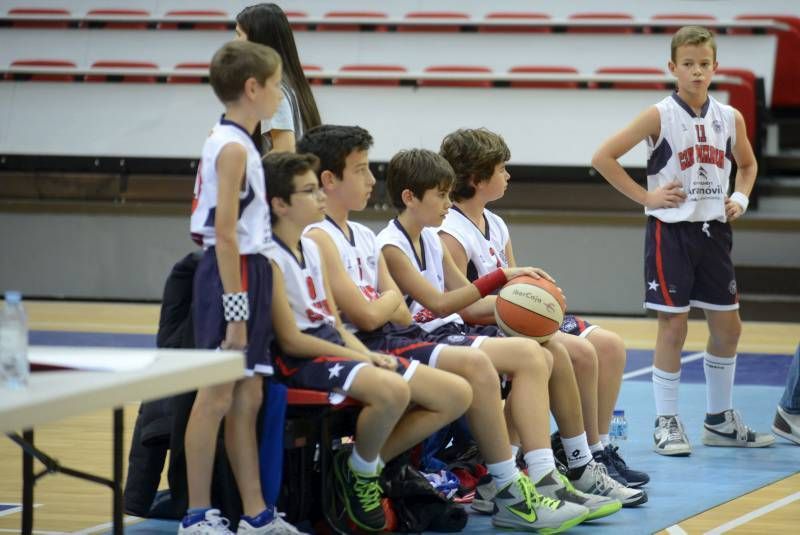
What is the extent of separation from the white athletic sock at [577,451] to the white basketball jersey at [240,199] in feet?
4.48

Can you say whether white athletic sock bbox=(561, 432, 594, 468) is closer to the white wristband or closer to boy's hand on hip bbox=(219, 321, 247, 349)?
boy's hand on hip bbox=(219, 321, 247, 349)

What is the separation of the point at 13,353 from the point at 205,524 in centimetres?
132

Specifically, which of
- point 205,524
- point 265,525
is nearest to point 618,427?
point 265,525

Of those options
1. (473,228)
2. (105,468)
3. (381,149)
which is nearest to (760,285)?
(381,149)

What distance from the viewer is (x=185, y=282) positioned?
3.88m

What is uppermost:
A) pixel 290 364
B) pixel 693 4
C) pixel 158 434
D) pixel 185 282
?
pixel 693 4

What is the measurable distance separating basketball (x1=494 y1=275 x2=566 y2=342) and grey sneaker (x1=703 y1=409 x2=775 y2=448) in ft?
5.31

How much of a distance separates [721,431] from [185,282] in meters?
2.81

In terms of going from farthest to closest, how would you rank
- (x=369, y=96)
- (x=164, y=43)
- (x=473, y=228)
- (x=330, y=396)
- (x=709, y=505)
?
(x=164, y=43)
(x=369, y=96)
(x=473, y=228)
(x=709, y=505)
(x=330, y=396)

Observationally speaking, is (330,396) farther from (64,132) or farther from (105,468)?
(64,132)

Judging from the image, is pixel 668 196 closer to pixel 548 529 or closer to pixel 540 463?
pixel 540 463

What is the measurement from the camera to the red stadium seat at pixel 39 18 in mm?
12750

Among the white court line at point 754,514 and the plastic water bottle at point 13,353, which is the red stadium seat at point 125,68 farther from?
the plastic water bottle at point 13,353

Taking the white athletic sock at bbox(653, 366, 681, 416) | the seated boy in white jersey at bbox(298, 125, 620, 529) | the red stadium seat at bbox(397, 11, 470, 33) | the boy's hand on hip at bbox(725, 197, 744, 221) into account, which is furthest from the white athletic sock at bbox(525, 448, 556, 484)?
the red stadium seat at bbox(397, 11, 470, 33)
